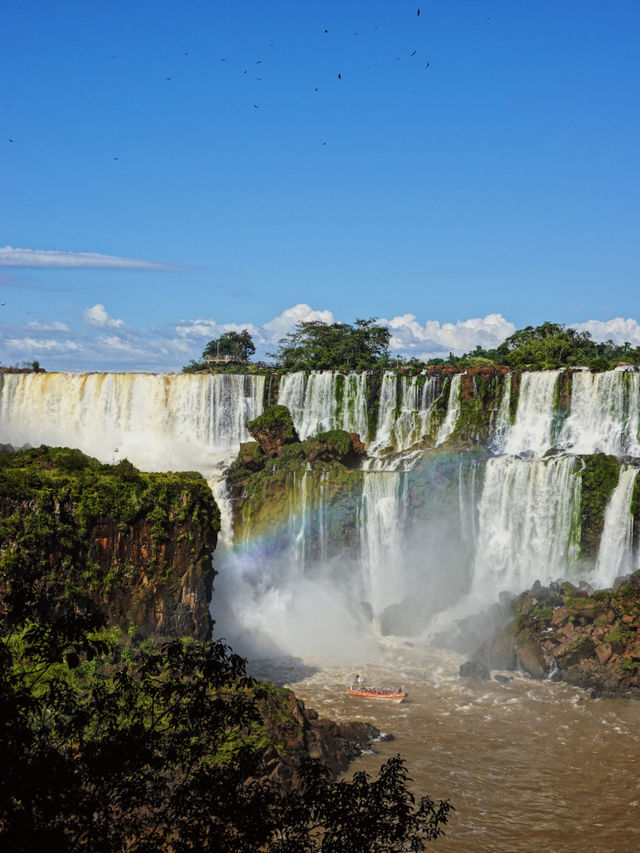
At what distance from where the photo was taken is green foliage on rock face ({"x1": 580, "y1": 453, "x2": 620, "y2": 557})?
35938 millimetres

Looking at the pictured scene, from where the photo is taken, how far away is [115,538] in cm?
2572

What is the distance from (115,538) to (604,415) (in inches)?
1014

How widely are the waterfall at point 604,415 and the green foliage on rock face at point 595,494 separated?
223 inches

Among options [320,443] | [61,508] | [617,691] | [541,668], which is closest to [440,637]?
[541,668]

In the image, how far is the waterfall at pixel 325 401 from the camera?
49.8 meters

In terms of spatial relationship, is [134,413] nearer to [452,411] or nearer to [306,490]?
[306,490]

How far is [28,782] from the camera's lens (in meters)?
8.67

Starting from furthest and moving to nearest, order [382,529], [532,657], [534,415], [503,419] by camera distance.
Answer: [503,419]
[534,415]
[382,529]
[532,657]

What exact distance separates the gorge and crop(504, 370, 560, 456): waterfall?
71mm

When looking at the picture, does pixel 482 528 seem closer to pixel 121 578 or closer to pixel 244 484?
pixel 244 484

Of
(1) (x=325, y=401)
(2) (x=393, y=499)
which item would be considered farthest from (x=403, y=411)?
(2) (x=393, y=499)

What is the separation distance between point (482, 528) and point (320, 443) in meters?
8.68

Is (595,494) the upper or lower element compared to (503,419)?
lower

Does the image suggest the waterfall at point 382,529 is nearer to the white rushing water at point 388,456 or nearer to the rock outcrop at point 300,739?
the white rushing water at point 388,456
